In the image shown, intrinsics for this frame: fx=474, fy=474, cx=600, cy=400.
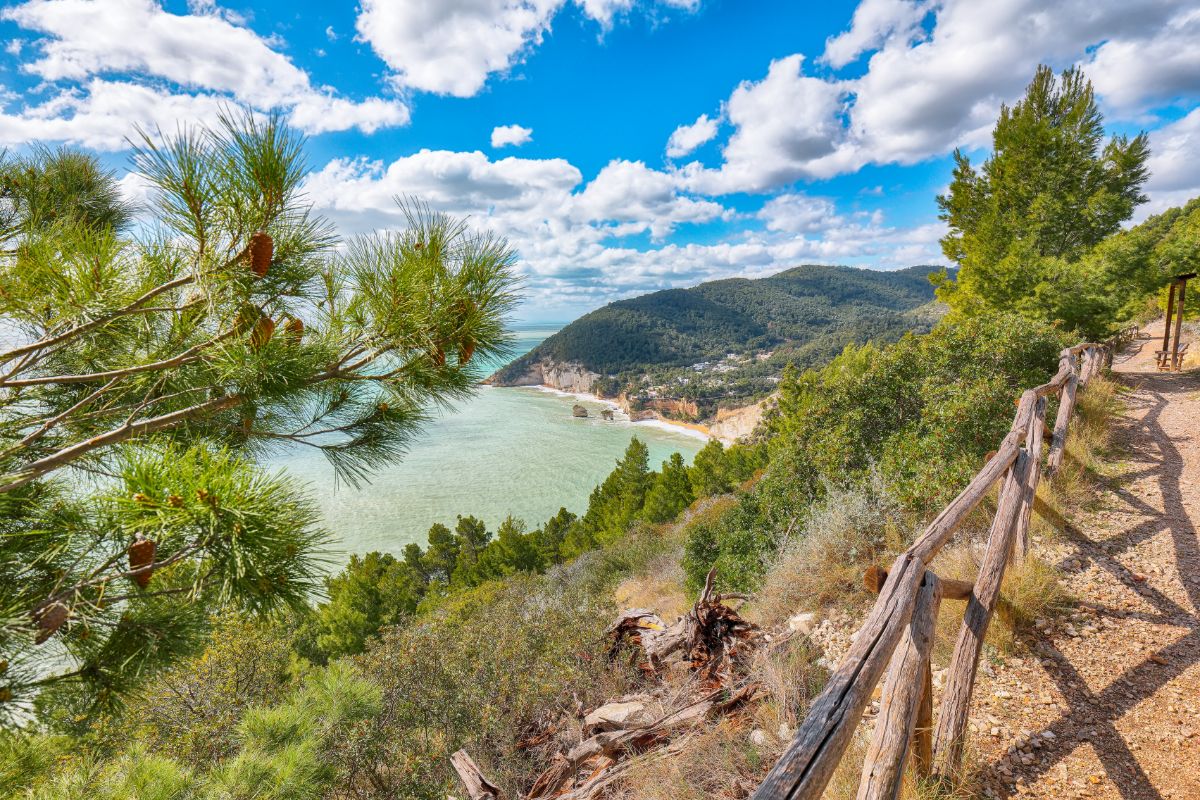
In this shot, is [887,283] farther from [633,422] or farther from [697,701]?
[697,701]

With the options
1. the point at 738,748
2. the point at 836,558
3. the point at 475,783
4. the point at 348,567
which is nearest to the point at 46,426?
the point at 475,783

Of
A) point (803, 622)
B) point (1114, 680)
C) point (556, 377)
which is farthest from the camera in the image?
point (556, 377)

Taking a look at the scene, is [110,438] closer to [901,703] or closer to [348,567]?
[901,703]

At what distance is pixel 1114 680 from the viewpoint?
2.26 meters

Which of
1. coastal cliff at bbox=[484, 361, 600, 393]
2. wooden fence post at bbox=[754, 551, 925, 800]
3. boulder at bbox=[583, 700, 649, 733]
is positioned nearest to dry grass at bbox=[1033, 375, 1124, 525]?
wooden fence post at bbox=[754, 551, 925, 800]

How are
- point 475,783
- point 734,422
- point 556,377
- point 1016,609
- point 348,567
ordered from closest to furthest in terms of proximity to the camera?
1. point 1016,609
2. point 475,783
3. point 348,567
4. point 734,422
5. point 556,377

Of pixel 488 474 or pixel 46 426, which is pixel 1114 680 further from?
pixel 488 474

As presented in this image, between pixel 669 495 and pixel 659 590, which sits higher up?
pixel 659 590

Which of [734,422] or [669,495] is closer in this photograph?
[669,495]

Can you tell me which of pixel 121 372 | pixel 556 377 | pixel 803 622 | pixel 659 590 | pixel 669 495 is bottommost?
pixel 669 495

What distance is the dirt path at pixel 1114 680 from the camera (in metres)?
1.83

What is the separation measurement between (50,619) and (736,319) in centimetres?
10583

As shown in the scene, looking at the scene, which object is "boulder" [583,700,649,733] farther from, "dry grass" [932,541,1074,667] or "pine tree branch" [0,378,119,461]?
"pine tree branch" [0,378,119,461]

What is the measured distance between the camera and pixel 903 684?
5.50ft
